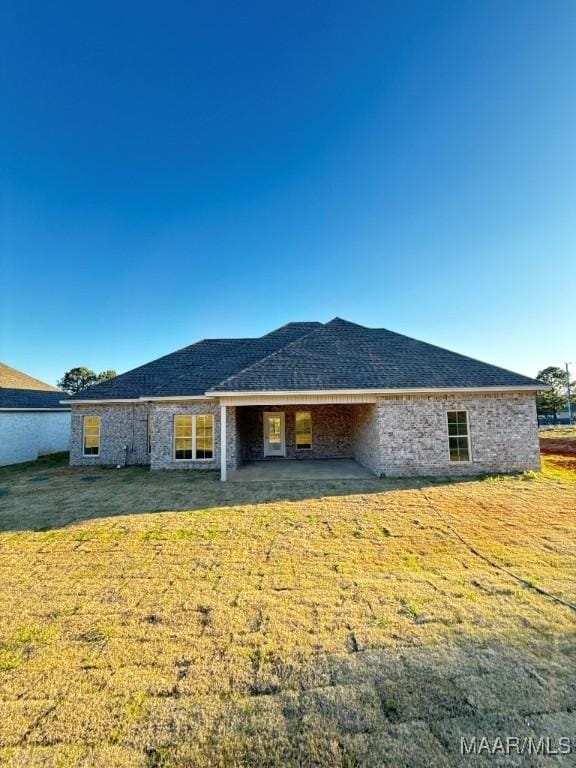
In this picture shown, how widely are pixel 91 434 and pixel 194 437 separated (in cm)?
521

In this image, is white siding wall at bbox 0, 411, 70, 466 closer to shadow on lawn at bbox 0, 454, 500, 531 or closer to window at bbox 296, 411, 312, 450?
shadow on lawn at bbox 0, 454, 500, 531

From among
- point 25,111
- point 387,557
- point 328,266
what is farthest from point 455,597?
point 25,111

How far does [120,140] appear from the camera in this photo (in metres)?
11.3

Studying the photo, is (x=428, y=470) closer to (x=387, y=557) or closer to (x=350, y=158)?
(x=387, y=557)

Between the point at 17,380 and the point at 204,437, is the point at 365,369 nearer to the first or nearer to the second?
the point at 204,437

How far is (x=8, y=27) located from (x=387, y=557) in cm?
1585

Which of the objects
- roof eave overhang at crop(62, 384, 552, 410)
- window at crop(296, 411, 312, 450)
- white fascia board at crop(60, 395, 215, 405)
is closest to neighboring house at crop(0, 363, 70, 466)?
white fascia board at crop(60, 395, 215, 405)

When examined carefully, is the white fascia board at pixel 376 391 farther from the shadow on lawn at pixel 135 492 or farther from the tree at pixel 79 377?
the tree at pixel 79 377

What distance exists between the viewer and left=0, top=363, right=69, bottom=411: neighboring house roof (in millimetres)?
15875

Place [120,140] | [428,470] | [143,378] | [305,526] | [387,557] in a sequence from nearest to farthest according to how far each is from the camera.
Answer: [387,557] → [305,526] → [428,470] → [120,140] → [143,378]

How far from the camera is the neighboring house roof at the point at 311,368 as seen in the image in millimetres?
10648

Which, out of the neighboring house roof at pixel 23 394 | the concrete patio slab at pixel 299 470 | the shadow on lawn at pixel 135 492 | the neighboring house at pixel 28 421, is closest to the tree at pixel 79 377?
the neighboring house roof at pixel 23 394

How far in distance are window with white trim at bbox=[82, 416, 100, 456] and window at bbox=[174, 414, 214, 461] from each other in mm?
4257

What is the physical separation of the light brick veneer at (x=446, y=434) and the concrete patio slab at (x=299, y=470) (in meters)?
1.27
